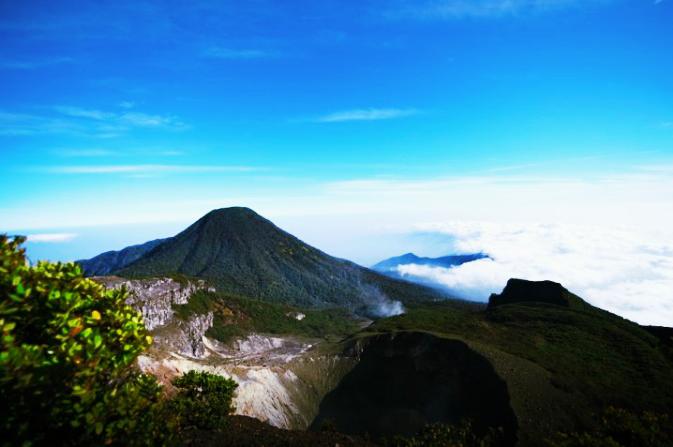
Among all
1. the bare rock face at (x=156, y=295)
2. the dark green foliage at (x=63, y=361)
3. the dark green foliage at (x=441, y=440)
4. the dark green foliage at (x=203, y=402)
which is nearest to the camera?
the dark green foliage at (x=63, y=361)

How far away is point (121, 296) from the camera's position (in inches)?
505

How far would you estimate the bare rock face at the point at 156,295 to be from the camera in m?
141

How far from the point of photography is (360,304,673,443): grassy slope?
2485 inches

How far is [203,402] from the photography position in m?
27.9

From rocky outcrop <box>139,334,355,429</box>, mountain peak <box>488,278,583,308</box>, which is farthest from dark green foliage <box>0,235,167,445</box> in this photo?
mountain peak <box>488,278,583,308</box>

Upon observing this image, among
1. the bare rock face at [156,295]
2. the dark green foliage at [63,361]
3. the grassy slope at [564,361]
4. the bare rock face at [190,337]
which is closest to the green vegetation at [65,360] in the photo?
the dark green foliage at [63,361]

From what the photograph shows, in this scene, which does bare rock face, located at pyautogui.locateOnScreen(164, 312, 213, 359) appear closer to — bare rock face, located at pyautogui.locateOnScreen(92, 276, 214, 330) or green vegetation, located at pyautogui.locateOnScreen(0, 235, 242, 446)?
bare rock face, located at pyautogui.locateOnScreen(92, 276, 214, 330)

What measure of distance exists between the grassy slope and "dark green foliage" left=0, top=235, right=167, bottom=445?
6550 cm

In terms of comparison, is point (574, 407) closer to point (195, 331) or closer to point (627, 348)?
point (627, 348)

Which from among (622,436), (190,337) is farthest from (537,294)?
(622,436)

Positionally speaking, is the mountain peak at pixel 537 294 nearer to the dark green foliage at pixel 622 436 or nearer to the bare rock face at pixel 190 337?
the dark green foliage at pixel 622 436

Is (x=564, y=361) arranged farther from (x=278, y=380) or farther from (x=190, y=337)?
(x=190, y=337)

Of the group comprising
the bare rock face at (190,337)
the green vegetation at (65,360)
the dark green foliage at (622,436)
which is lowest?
the bare rock face at (190,337)

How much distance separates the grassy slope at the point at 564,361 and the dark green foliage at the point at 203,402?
51.8 metres
